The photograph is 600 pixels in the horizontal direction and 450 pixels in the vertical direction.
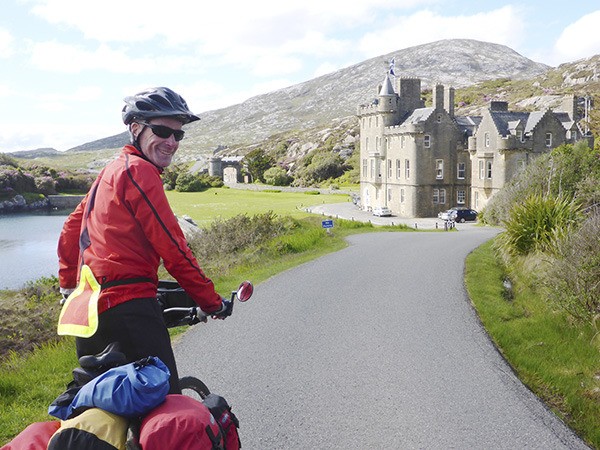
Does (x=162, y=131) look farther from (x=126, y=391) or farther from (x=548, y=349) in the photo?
(x=548, y=349)

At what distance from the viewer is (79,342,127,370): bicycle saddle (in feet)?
10.8

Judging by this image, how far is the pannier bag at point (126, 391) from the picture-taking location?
3.05 meters

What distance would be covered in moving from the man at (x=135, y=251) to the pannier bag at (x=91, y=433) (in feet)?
1.44

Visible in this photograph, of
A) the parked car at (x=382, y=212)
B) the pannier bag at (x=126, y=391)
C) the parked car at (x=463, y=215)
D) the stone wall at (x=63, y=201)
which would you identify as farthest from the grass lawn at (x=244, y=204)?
the pannier bag at (x=126, y=391)

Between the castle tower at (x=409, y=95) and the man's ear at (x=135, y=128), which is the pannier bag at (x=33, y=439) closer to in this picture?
the man's ear at (x=135, y=128)

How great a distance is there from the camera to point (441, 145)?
182 ft

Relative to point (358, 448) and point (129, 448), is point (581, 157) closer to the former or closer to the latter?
point (358, 448)

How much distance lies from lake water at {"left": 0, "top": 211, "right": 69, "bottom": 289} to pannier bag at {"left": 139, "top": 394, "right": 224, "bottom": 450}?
2170cm

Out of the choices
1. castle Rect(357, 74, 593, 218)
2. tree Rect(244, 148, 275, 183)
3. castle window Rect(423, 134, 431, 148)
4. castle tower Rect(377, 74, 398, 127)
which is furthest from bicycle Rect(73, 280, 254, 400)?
tree Rect(244, 148, 275, 183)

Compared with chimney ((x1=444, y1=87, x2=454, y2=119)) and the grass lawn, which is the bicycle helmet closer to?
the grass lawn

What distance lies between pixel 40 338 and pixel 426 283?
8115 mm

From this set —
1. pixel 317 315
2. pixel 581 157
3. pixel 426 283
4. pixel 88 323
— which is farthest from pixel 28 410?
pixel 581 157

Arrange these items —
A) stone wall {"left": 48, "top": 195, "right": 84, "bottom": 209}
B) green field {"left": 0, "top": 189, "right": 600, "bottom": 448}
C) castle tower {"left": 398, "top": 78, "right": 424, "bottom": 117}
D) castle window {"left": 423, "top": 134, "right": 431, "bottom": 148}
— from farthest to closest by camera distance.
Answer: stone wall {"left": 48, "top": 195, "right": 84, "bottom": 209}, castle tower {"left": 398, "top": 78, "right": 424, "bottom": 117}, castle window {"left": 423, "top": 134, "right": 431, "bottom": 148}, green field {"left": 0, "top": 189, "right": 600, "bottom": 448}

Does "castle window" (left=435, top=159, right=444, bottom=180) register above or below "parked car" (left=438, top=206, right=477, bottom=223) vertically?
above
